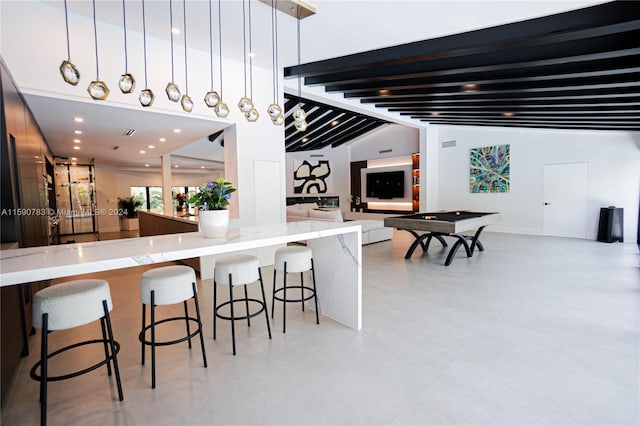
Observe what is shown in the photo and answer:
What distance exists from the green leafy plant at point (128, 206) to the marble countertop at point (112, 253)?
413 inches

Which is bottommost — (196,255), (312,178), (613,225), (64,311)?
(613,225)

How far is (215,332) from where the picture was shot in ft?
9.30

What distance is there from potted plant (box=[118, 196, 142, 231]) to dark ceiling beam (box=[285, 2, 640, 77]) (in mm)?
9241

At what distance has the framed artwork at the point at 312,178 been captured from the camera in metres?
13.2

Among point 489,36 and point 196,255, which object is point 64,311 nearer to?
point 196,255

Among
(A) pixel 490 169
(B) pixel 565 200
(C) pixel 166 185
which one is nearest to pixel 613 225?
(B) pixel 565 200

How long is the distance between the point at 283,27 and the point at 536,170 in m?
7.67

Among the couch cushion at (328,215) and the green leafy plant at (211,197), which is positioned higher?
the green leafy plant at (211,197)

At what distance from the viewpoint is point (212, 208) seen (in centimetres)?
239

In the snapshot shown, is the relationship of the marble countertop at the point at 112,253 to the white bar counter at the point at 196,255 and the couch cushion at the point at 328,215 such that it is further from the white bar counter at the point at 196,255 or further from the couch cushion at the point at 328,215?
the couch cushion at the point at 328,215

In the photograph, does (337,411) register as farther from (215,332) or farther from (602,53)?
(602,53)

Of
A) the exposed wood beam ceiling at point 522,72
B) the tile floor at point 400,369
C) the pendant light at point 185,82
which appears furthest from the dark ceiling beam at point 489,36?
the tile floor at point 400,369

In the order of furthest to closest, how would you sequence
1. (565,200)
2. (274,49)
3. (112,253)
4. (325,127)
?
(325,127) < (565,200) < (274,49) < (112,253)

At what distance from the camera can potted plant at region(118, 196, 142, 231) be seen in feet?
36.7
